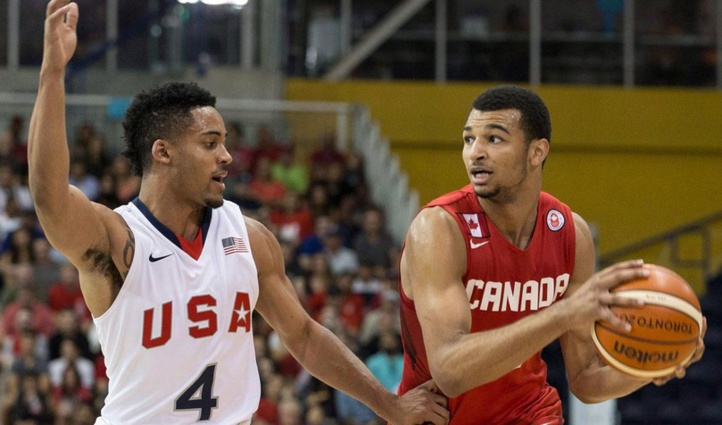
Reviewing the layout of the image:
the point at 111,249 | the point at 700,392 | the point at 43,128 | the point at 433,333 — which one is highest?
the point at 43,128

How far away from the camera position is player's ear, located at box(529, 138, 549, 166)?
4828mm

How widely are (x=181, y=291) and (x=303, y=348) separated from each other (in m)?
0.83

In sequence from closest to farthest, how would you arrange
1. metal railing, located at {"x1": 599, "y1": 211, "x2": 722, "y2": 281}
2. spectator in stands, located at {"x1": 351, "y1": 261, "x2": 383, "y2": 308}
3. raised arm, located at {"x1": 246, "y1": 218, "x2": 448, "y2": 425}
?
raised arm, located at {"x1": 246, "y1": 218, "x2": 448, "y2": 425} < spectator in stands, located at {"x1": 351, "y1": 261, "x2": 383, "y2": 308} < metal railing, located at {"x1": 599, "y1": 211, "x2": 722, "y2": 281}

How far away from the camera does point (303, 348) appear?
5281 mm

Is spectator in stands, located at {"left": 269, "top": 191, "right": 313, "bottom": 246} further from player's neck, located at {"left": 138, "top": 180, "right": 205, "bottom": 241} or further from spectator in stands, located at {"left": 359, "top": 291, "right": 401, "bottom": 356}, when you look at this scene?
player's neck, located at {"left": 138, "top": 180, "right": 205, "bottom": 241}

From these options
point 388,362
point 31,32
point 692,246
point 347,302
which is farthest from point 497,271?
point 31,32

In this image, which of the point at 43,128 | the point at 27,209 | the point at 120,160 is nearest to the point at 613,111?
the point at 120,160

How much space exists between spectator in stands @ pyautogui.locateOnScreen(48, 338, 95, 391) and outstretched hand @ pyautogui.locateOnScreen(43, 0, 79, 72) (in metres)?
7.87

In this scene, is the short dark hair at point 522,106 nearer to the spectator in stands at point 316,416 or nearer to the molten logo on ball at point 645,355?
the molten logo on ball at point 645,355

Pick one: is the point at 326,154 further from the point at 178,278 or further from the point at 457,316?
the point at 457,316

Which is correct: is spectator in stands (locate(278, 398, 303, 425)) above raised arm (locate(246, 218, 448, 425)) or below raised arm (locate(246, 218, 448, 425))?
below

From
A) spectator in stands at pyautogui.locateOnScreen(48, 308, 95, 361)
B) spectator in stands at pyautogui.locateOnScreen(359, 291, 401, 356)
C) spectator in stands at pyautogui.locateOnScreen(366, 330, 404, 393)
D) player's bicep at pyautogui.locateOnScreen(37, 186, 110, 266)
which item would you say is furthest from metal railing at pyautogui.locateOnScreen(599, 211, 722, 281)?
player's bicep at pyautogui.locateOnScreen(37, 186, 110, 266)

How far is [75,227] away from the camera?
427cm

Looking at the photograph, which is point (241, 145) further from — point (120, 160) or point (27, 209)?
point (27, 209)
